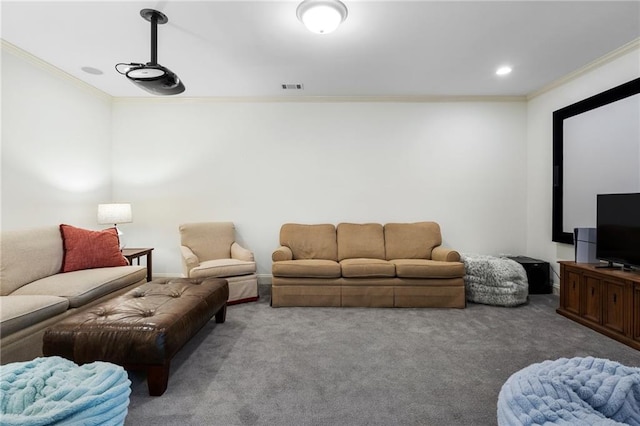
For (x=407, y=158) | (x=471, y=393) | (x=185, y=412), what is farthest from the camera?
(x=407, y=158)

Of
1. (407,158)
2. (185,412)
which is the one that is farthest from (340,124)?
(185,412)

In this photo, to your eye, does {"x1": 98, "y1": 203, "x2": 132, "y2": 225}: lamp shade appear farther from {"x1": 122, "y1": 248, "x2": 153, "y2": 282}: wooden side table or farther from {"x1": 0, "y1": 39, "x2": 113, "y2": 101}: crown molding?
{"x1": 0, "y1": 39, "x2": 113, "y2": 101}: crown molding

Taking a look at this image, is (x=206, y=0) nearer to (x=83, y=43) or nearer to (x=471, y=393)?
(x=83, y=43)

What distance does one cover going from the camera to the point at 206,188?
459cm

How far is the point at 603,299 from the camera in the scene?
2814mm

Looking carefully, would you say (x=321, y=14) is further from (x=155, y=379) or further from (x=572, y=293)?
(x=572, y=293)

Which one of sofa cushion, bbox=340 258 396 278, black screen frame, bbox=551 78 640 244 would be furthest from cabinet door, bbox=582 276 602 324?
sofa cushion, bbox=340 258 396 278

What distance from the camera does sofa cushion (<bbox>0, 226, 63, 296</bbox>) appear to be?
2.47m

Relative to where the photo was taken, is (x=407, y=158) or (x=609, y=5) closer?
(x=609, y=5)

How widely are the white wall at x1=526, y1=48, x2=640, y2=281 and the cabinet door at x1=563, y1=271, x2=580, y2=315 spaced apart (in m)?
0.79

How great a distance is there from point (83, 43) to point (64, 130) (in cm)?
122

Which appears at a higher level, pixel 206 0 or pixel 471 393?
pixel 206 0

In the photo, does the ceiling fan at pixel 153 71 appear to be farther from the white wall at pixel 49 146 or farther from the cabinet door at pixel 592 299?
the cabinet door at pixel 592 299

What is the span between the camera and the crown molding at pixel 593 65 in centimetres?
303
